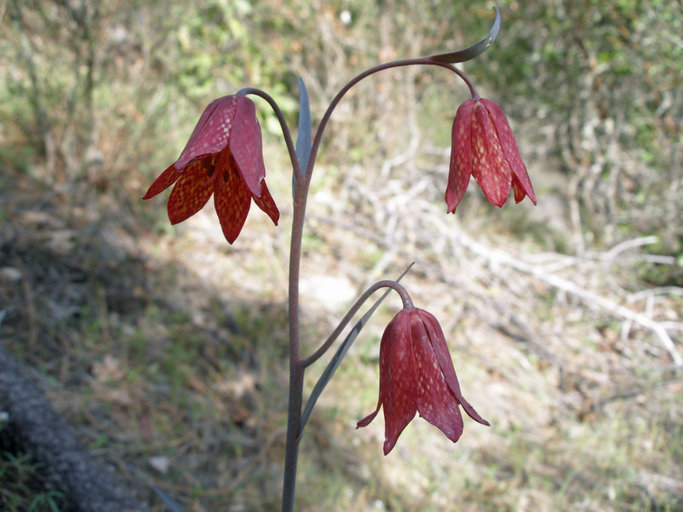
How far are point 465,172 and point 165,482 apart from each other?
1344mm

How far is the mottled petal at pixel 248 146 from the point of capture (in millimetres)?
829

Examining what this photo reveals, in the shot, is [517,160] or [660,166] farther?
[660,166]

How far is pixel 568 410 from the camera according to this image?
2584 mm

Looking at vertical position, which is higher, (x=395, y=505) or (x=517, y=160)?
(x=517, y=160)

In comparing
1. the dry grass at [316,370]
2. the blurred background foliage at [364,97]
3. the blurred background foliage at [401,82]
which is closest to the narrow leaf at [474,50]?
the dry grass at [316,370]

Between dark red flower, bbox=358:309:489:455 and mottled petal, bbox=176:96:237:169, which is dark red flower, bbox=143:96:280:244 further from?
dark red flower, bbox=358:309:489:455

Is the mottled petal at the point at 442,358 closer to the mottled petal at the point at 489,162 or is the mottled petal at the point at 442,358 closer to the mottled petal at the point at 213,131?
the mottled petal at the point at 489,162

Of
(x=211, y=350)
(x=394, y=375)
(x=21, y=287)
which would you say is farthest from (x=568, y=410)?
(x=21, y=287)

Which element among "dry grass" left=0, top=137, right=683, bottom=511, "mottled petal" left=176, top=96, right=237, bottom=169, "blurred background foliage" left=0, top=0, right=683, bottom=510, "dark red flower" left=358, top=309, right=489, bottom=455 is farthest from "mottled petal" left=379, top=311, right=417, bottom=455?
"blurred background foliage" left=0, top=0, right=683, bottom=510

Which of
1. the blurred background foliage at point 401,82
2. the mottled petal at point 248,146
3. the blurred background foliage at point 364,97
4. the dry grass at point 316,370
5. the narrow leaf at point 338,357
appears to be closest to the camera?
the mottled petal at point 248,146

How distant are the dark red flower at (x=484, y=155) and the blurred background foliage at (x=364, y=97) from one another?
65.5 inches

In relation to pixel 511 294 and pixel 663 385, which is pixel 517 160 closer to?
pixel 663 385

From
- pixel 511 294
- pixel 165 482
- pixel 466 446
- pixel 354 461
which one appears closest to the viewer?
pixel 165 482

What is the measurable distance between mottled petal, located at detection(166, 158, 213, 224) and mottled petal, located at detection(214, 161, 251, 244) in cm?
3
